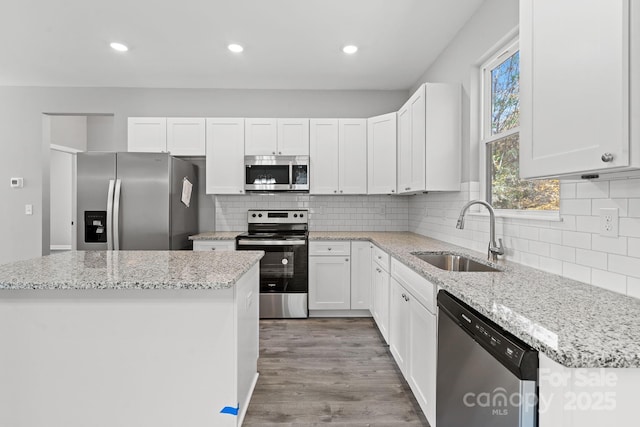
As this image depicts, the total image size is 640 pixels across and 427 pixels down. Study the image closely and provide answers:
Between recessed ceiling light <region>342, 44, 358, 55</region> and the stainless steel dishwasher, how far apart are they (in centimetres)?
242

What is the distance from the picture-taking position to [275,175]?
3768mm

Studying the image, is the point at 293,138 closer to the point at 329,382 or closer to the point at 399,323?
the point at 399,323

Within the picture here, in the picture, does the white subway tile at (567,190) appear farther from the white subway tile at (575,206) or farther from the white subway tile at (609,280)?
the white subway tile at (609,280)

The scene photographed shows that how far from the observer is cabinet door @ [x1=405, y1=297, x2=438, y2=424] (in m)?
1.66

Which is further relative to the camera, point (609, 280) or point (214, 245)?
point (214, 245)

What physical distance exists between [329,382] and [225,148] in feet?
8.83

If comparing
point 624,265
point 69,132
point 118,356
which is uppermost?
point 69,132

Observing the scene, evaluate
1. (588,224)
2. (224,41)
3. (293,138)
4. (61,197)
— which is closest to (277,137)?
(293,138)

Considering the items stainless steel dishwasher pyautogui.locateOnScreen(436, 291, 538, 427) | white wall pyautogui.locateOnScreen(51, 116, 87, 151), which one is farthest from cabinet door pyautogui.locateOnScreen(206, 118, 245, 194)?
white wall pyautogui.locateOnScreen(51, 116, 87, 151)

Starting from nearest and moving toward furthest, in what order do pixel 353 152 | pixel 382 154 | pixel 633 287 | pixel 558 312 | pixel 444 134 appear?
pixel 558 312 < pixel 633 287 < pixel 444 134 < pixel 382 154 < pixel 353 152

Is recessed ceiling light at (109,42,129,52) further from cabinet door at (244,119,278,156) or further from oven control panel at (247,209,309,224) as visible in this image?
oven control panel at (247,209,309,224)

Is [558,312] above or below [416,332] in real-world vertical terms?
above

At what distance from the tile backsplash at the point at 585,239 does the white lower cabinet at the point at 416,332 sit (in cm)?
65

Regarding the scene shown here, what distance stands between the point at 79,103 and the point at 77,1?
2.06 m
